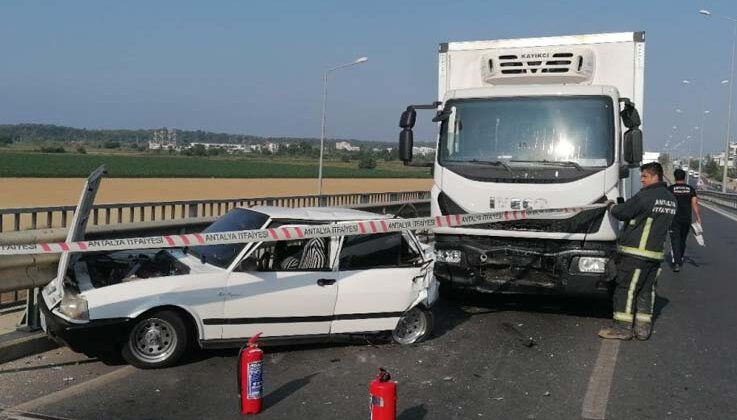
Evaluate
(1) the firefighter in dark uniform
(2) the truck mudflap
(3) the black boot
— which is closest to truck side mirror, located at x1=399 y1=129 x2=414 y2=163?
(2) the truck mudflap

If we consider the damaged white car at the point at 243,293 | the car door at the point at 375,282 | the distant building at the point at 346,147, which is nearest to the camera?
the damaged white car at the point at 243,293

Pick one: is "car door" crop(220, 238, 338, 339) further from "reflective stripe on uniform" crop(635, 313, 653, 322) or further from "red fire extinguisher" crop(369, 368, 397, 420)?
"reflective stripe on uniform" crop(635, 313, 653, 322)

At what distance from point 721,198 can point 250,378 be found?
4568 centimetres

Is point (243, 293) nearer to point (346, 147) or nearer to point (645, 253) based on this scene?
point (645, 253)

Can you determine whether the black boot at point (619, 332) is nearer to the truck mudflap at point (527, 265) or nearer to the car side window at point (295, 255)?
the truck mudflap at point (527, 265)

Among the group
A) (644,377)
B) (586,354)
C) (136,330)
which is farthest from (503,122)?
(136,330)

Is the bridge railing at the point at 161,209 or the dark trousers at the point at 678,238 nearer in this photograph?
the bridge railing at the point at 161,209

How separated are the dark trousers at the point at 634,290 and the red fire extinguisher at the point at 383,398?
4.01 meters

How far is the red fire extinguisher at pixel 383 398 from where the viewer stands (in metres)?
4.42

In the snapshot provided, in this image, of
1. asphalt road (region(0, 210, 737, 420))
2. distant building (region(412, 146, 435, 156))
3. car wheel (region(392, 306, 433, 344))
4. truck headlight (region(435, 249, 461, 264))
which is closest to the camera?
asphalt road (region(0, 210, 737, 420))

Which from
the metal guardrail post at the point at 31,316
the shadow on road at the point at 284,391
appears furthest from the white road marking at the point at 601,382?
the metal guardrail post at the point at 31,316

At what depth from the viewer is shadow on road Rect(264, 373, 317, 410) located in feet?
17.3

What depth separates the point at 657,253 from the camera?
24.7 feet

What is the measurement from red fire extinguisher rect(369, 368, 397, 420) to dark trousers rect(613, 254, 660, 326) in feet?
13.1
